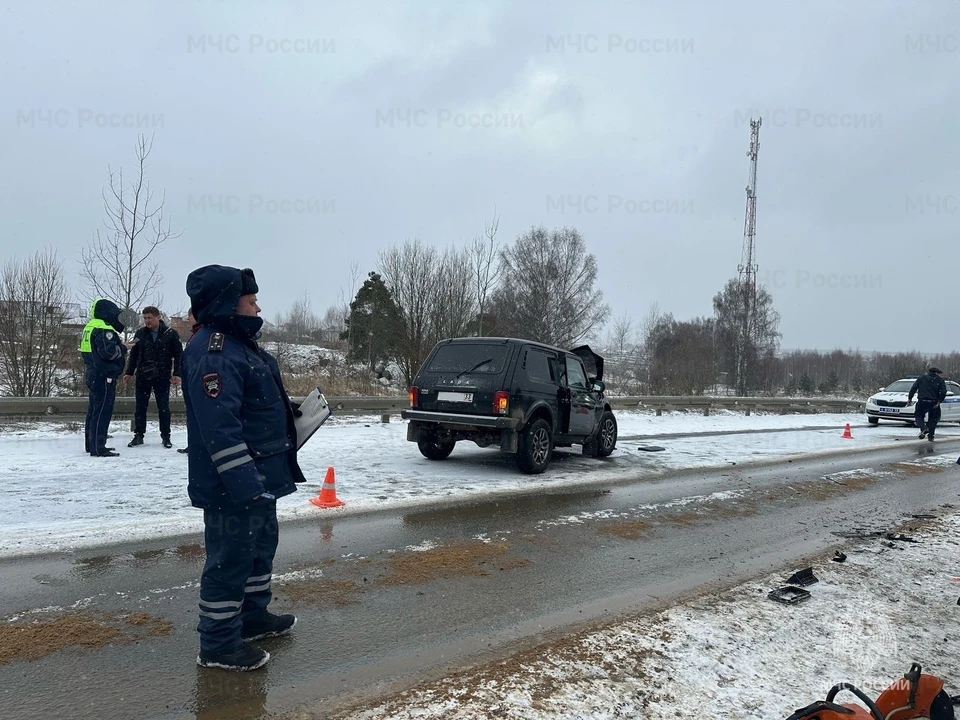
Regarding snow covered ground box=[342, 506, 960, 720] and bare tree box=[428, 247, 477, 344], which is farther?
bare tree box=[428, 247, 477, 344]

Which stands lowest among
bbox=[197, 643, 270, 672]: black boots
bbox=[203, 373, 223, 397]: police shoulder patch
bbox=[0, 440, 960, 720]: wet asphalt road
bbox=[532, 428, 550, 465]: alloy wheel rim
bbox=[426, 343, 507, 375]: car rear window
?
bbox=[0, 440, 960, 720]: wet asphalt road

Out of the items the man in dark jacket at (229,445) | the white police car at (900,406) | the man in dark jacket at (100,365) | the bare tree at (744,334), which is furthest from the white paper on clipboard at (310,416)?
the bare tree at (744,334)

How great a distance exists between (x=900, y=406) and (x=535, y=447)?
61.3 ft

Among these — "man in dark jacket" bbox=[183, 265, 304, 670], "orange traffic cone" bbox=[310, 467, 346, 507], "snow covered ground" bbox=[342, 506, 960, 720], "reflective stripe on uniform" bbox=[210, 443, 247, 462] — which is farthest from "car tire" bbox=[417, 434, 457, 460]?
"reflective stripe on uniform" bbox=[210, 443, 247, 462]

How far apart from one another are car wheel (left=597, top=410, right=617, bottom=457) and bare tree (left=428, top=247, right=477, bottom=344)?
15.8m

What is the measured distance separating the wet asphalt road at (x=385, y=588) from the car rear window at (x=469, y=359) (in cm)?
200

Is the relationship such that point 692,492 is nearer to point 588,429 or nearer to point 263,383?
point 588,429

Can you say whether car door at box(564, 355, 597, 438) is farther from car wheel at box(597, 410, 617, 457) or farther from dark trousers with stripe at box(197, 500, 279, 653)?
dark trousers with stripe at box(197, 500, 279, 653)

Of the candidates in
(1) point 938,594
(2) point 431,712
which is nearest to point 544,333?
→ (1) point 938,594

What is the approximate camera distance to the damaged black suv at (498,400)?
8.78 metres

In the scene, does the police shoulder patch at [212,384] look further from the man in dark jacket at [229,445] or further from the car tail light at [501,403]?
the car tail light at [501,403]

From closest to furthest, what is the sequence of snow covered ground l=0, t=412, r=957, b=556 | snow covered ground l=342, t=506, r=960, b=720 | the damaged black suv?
1. snow covered ground l=342, t=506, r=960, b=720
2. snow covered ground l=0, t=412, r=957, b=556
3. the damaged black suv

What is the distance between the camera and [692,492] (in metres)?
8.79

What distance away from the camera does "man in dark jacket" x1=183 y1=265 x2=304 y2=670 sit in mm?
3135
